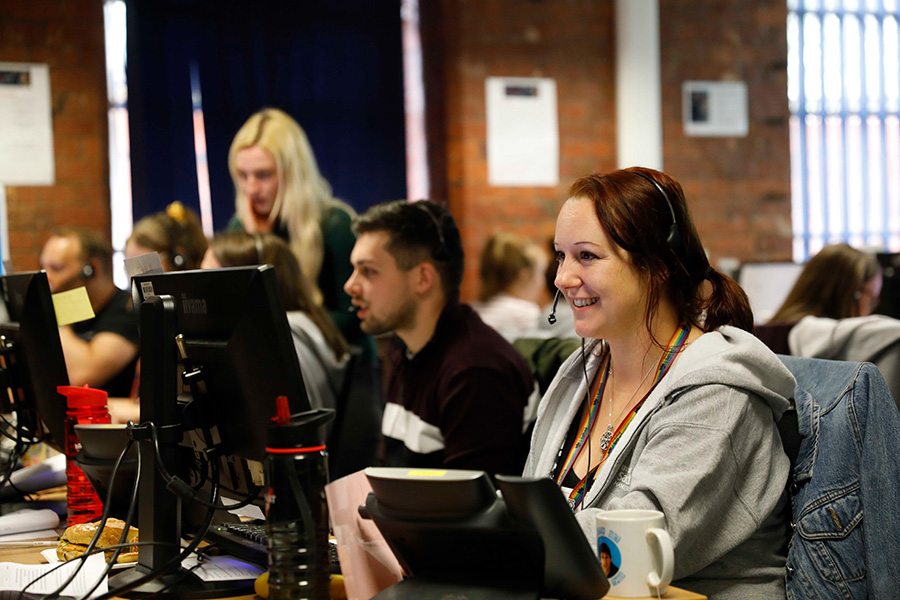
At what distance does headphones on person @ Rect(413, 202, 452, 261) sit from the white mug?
142 cm

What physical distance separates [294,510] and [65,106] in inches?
173

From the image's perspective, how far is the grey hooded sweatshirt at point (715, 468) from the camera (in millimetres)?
1162

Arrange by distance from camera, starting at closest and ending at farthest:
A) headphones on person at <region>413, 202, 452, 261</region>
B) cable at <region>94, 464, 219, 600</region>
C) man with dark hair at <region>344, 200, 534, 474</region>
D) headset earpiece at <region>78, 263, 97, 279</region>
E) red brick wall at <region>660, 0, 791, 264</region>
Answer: cable at <region>94, 464, 219, 600</region>, man with dark hair at <region>344, 200, 534, 474</region>, headphones on person at <region>413, 202, 452, 261</region>, headset earpiece at <region>78, 263, 97, 279</region>, red brick wall at <region>660, 0, 791, 264</region>

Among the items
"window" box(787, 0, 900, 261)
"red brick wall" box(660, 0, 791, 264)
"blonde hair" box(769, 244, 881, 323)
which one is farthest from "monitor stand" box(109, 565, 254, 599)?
"window" box(787, 0, 900, 261)

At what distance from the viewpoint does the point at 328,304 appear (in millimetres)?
3211

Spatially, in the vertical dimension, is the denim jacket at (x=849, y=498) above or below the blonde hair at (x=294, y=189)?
below

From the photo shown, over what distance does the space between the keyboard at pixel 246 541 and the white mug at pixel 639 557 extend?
1.32 feet

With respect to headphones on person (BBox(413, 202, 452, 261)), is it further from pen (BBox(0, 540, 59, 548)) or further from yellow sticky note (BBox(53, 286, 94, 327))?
pen (BBox(0, 540, 59, 548))

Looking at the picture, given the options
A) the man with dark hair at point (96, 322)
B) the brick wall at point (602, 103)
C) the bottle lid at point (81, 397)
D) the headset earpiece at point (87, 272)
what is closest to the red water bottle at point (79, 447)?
the bottle lid at point (81, 397)

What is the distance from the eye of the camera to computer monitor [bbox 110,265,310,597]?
1.12m

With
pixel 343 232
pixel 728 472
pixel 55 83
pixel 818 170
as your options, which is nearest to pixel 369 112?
pixel 55 83

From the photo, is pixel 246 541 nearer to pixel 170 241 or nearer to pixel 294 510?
pixel 294 510

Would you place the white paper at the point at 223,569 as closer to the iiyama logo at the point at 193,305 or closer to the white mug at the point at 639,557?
the iiyama logo at the point at 193,305

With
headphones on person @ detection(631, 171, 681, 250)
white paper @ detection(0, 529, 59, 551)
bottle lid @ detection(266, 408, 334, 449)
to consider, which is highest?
headphones on person @ detection(631, 171, 681, 250)
